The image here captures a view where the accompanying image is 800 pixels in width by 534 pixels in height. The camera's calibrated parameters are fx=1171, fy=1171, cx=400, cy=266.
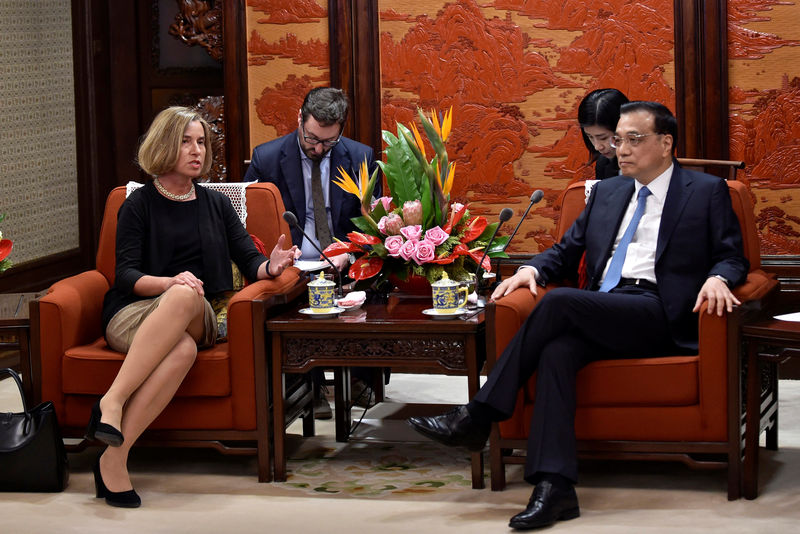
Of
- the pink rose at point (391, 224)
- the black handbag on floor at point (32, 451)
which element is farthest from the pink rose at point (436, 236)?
the black handbag on floor at point (32, 451)

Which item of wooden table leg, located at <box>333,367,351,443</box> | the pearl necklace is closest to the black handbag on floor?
the pearl necklace

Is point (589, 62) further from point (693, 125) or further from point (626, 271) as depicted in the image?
point (626, 271)

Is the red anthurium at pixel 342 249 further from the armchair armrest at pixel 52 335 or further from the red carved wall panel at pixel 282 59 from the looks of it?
the red carved wall panel at pixel 282 59

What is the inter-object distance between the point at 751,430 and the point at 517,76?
7.99ft

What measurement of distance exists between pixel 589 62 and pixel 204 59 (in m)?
2.21

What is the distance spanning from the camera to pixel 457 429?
3.34 m

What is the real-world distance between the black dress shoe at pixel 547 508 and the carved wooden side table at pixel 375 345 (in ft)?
1.19

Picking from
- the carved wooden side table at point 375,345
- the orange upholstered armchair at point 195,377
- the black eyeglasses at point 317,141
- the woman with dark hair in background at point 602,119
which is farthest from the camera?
the black eyeglasses at point 317,141

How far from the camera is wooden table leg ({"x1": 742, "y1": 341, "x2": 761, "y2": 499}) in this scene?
10.8 feet

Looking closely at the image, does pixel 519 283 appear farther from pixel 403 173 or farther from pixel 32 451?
pixel 32 451

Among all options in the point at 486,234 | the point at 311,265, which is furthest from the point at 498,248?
the point at 311,265

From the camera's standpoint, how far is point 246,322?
3.55 metres

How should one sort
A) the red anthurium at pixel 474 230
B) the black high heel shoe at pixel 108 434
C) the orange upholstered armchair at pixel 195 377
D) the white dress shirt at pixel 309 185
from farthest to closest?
the white dress shirt at pixel 309 185, the red anthurium at pixel 474 230, the orange upholstered armchair at pixel 195 377, the black high heel shoe at pixel 108 434

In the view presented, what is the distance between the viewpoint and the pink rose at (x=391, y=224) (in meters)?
3.80
